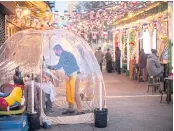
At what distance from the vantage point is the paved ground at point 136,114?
7.33 m

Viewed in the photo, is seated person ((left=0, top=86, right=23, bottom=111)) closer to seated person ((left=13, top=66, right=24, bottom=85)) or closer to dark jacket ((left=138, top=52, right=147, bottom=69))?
seated person ((left=13, top=66, right=24, bottom=85))

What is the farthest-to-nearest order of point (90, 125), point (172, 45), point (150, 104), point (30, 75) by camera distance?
point (172, 45) → point (150, 104) → point (30, 75) → point (90, 125)

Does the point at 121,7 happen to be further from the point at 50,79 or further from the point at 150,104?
the point at 50,79

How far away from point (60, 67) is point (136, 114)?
252 cm

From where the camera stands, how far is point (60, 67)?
7727 mm

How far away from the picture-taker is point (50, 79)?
800 cm

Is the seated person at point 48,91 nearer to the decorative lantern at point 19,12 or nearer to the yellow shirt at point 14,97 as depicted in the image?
the yellow shirt at point 14,97

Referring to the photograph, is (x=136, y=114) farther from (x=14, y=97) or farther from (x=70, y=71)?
(x=14, y=97)

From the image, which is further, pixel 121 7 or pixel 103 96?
pixel 121 7

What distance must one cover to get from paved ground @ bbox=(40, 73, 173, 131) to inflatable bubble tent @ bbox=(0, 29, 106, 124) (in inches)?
21.8

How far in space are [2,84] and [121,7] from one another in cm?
1128

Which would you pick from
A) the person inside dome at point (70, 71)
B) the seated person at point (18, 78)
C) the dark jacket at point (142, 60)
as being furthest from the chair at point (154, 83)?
the seated person at point (18, 78)

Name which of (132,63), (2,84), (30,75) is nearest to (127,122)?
(30,75)

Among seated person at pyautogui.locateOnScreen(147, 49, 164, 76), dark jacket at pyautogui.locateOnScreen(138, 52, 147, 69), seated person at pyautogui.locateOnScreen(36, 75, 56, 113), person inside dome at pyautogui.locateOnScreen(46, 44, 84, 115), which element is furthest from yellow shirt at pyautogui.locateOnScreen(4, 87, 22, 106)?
dark jacket at pyautogui.locateOnScreen(138, 52, 147, 69)
